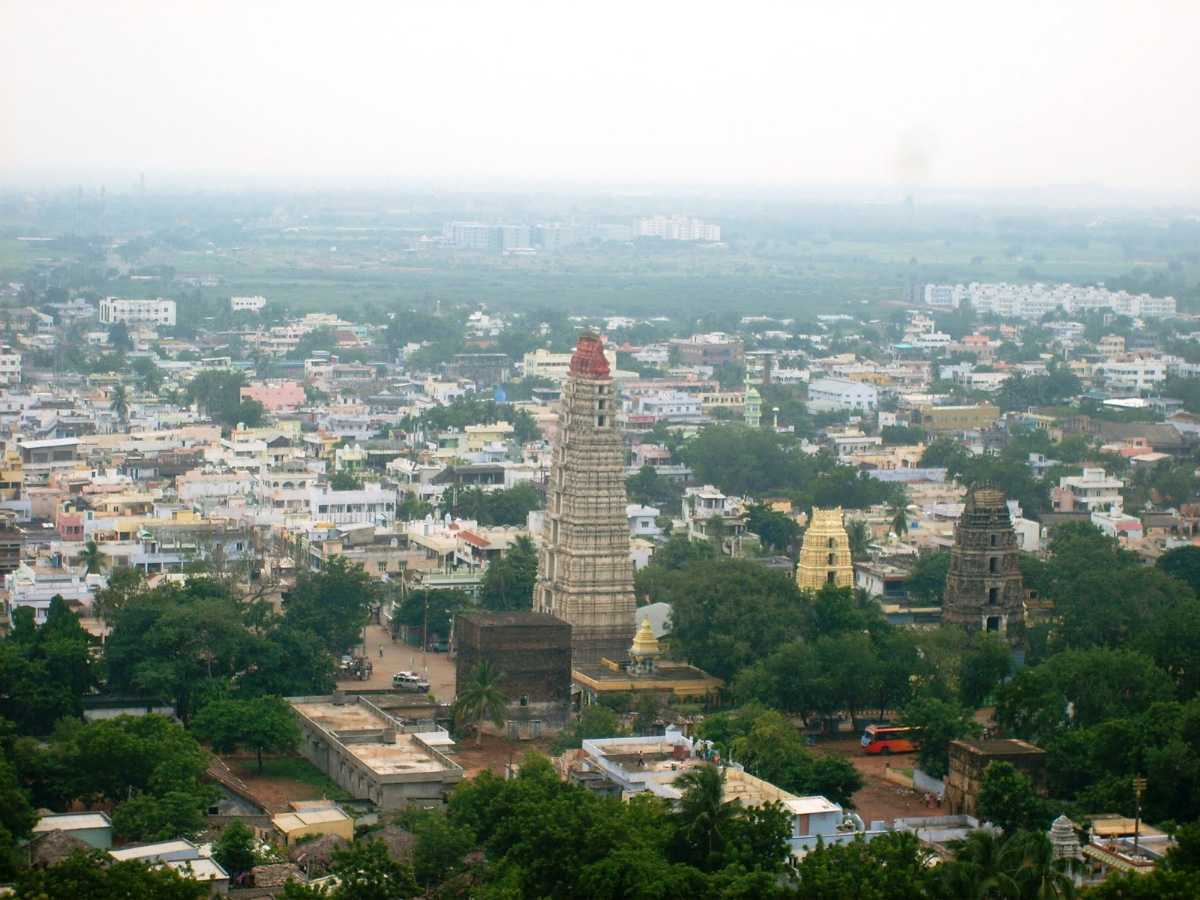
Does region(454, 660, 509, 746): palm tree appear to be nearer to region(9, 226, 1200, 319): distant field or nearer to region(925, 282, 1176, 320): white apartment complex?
region(9, 226, 1200, 319): distant field

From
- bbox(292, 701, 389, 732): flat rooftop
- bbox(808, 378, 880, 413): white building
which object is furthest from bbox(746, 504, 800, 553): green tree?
bbox(808, 378, 880, 413): white building

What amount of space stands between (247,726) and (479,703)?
12.4 ft

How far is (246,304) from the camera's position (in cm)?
12656

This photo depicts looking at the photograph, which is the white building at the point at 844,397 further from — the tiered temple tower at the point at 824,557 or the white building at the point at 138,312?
the tiered temple tower at the point at 824,557

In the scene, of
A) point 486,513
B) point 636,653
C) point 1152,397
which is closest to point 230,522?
point 486,513

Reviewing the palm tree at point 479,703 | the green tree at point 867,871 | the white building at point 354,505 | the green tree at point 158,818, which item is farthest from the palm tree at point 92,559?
the green tree at point 867,871

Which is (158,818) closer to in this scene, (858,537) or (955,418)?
(858,537)

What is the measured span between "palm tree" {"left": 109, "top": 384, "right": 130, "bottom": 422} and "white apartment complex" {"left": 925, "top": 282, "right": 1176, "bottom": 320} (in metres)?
67.1

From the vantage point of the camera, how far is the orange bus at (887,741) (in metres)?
40.8

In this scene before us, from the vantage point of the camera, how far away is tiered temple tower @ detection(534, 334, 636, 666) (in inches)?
1795

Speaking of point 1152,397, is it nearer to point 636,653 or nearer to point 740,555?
point 740,555

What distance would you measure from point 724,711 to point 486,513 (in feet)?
62.3

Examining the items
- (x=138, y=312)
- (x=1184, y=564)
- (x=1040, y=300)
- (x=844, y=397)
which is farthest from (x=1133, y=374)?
(x=1040, y=300)

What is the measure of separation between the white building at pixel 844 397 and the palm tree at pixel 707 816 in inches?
2248
